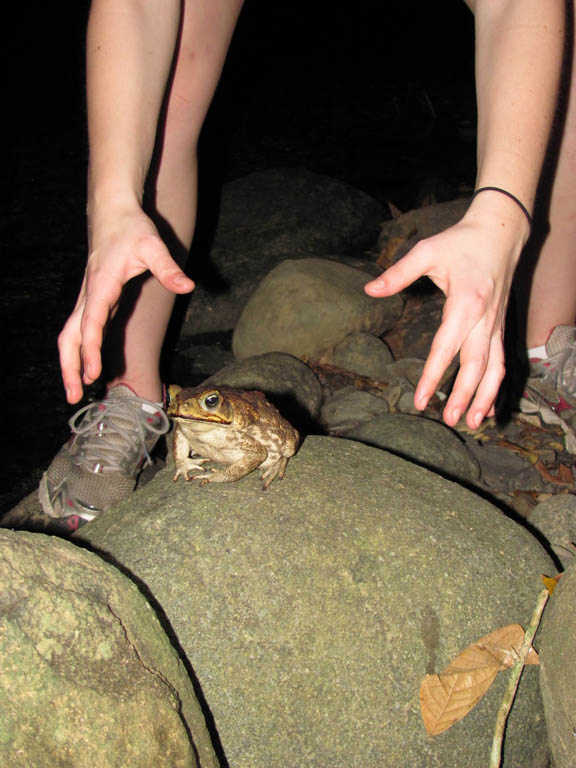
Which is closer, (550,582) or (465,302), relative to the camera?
(465,302)

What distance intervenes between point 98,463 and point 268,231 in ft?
11.3

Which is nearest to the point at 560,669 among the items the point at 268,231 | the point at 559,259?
the point at 559,259

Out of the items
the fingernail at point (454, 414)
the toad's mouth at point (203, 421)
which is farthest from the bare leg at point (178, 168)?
the fingernail at point (454, 414)

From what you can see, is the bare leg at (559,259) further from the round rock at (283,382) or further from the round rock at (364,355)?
the round rock at (283,382)

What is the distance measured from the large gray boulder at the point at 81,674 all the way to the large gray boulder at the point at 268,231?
12.1 feet

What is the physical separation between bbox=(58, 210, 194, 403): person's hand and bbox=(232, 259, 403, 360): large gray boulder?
254 centimetres

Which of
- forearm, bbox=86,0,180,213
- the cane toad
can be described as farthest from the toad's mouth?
forearm, bbox=86,0,180,213

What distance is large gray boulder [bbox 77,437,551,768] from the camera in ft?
6.22

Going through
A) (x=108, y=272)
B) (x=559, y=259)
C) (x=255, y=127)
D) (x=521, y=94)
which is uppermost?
(x=521, y=94)

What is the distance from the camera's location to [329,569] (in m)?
2.05

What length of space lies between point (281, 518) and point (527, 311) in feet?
7.44

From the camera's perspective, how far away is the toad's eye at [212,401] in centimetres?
206

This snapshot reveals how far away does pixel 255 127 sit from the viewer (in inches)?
368

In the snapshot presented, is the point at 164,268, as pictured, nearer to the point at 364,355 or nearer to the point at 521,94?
the point at 521,94
